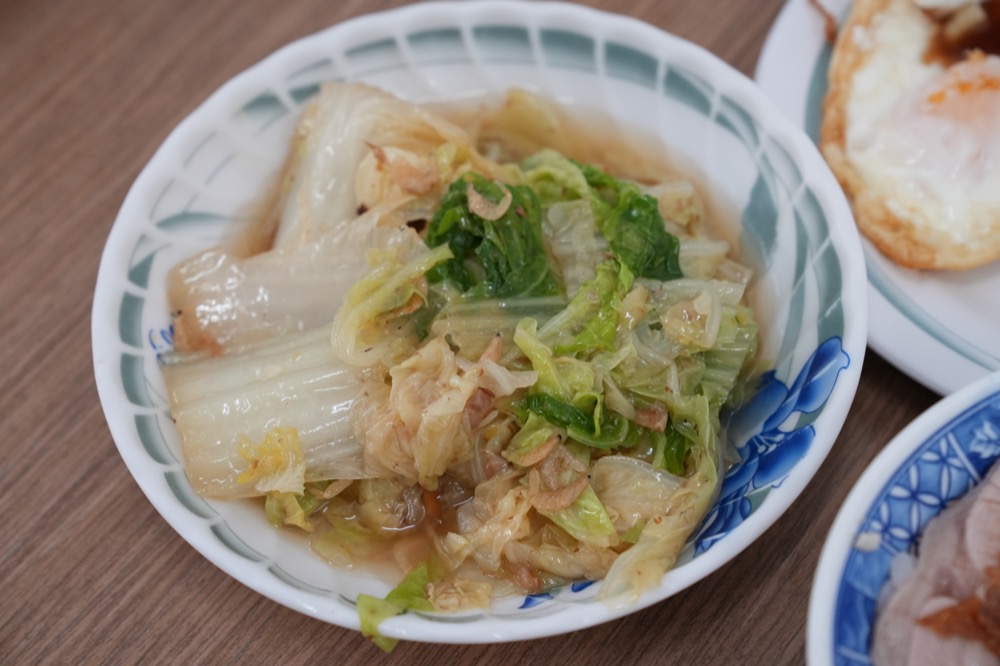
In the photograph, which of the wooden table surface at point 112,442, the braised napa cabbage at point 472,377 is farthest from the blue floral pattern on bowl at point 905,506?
the wooden table surface at point 112,442

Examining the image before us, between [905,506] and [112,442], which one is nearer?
[905,506]

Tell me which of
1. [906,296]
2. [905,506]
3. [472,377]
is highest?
[472,377]

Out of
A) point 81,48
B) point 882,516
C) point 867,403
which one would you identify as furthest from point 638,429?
point 81,48

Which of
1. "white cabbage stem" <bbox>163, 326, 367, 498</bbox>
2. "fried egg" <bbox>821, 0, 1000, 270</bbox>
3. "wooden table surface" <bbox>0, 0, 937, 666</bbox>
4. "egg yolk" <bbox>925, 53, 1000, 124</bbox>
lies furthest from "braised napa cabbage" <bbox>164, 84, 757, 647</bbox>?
"egg yolk" <bbox>925, 53, 1000, 124</bbox>

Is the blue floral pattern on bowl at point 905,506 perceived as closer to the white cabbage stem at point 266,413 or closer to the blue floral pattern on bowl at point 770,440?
the blue floral pattern on bowl at point 770,440

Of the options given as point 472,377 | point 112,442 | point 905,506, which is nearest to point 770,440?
point 905,506

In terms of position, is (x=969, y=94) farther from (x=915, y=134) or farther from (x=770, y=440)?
(x=770, y=440)
